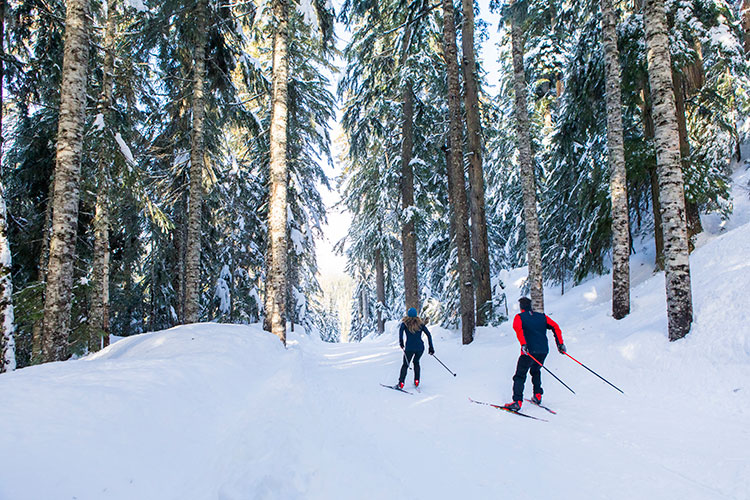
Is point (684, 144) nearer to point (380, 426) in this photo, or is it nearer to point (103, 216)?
point (380, 426)

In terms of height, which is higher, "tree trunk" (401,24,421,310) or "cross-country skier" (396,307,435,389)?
"tree trunk" (401,24,421,310)

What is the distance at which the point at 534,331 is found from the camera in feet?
21.5

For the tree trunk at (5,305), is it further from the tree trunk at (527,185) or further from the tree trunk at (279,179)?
the tree trunk at (527,185)

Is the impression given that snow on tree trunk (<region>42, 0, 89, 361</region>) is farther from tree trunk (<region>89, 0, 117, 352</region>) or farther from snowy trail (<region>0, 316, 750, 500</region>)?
tree trunk (<region>89, 0, 117, 352</region>)

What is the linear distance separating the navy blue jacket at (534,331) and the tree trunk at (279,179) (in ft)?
22.5

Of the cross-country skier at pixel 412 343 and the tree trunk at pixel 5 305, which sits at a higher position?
the tree trunk at pixel 5 305

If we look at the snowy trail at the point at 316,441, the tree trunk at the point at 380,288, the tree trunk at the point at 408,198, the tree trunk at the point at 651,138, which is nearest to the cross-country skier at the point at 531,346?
the snowy trail at the point at 316,441

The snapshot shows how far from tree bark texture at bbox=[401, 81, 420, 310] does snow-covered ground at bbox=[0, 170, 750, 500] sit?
7366mm

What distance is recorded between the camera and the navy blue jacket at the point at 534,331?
21.1 feet

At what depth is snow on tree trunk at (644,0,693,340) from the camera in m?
6.67

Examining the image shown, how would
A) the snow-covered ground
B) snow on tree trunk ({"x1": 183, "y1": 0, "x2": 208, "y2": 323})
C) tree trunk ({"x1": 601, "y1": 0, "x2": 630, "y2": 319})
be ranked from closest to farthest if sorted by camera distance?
the snow-covered ground, tree trunk ({"x1": 601, "y1": 0, "x2": 630, "y2": 319}), snow on tree trunk ({"x1": 183, "y1": 0, "x2": 208, "y2": 323})

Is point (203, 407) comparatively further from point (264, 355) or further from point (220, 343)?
point (264, 355)

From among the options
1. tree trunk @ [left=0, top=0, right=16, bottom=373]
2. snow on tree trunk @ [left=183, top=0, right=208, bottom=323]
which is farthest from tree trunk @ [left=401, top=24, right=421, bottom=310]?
tree trunk @ [left=0, top=0, right=16, bottom=373]

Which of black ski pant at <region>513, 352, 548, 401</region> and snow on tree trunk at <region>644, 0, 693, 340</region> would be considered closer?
black ski pant at <region>513, 352, 548, 401</region>
